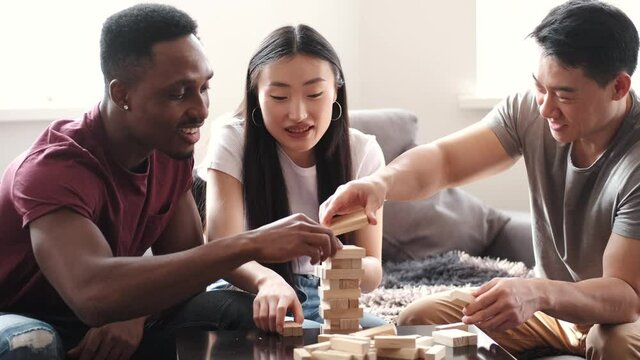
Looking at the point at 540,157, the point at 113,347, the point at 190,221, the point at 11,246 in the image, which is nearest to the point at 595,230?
the point at 540,157

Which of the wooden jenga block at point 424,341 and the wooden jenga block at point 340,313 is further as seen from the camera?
the wooden jenga block at point 340,313

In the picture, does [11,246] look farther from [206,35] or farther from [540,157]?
[206,35]

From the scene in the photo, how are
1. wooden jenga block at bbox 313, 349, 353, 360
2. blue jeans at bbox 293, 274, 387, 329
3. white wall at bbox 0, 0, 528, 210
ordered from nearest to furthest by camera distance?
1. wooden jenga block at bbox 313, 349, 353, 360
2. blue jeans at bbox 293, 274, 387, 329
3. white wall at bbox 0, 0, 528, 210

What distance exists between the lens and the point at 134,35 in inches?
91.7

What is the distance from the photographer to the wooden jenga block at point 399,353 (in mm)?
1975

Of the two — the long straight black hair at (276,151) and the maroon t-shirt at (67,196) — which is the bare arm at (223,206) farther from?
the maroon t-shirt at (67,196)

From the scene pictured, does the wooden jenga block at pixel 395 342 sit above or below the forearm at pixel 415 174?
below

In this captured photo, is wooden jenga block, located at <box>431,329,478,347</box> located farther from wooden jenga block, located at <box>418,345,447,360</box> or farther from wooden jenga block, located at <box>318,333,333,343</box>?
wooden jenga block, located at <box>318,333,333,343</box>

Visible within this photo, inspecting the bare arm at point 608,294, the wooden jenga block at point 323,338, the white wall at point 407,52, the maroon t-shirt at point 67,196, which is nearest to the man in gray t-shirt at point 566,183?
the bare arm at point 608,294

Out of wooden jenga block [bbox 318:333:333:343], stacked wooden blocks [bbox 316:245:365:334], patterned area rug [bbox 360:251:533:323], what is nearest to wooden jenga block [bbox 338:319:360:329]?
stacked wooden blocks [bbox 316:245:365:334]

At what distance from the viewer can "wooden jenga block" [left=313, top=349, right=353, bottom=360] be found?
1917 millimetres

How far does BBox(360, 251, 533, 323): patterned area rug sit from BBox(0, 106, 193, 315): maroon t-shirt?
3.51 ft

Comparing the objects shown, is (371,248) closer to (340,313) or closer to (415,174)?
(415,174)

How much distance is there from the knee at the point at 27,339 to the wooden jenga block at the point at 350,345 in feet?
1.89
